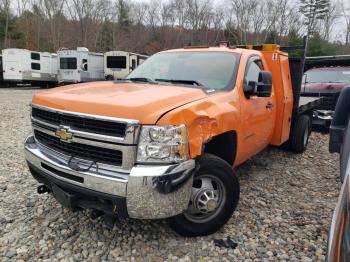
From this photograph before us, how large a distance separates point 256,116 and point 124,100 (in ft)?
6.39

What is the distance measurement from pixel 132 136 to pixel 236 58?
2.15 m

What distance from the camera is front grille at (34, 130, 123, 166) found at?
108 inches

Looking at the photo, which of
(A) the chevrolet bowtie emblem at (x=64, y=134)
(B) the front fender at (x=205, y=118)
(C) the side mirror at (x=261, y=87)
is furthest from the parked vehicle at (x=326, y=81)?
(A) the chevrolet bowtie emblem at (x=64, y=134)

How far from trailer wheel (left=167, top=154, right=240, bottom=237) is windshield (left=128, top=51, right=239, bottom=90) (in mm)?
1044

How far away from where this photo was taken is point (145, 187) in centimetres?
261

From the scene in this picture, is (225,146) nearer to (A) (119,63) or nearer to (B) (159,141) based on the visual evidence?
(B) (159,141)

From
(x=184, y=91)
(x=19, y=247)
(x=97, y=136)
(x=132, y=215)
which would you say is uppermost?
(x=184, y=91)

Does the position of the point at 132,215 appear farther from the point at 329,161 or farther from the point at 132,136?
the point at 329,161

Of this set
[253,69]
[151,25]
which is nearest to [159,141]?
[253,69]

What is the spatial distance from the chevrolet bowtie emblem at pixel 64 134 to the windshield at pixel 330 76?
27.0 ft

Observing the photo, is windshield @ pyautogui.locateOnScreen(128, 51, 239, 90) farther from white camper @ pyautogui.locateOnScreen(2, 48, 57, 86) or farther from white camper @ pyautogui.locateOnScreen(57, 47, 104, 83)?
white camper @ pyautogui.locateOnScreen(2, 48, 57, 86)

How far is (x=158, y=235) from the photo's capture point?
3.32 m

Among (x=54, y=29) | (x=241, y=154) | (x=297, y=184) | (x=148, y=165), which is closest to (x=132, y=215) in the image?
(x=148, y=165)

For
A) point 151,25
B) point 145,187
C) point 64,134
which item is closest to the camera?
point 145,187
